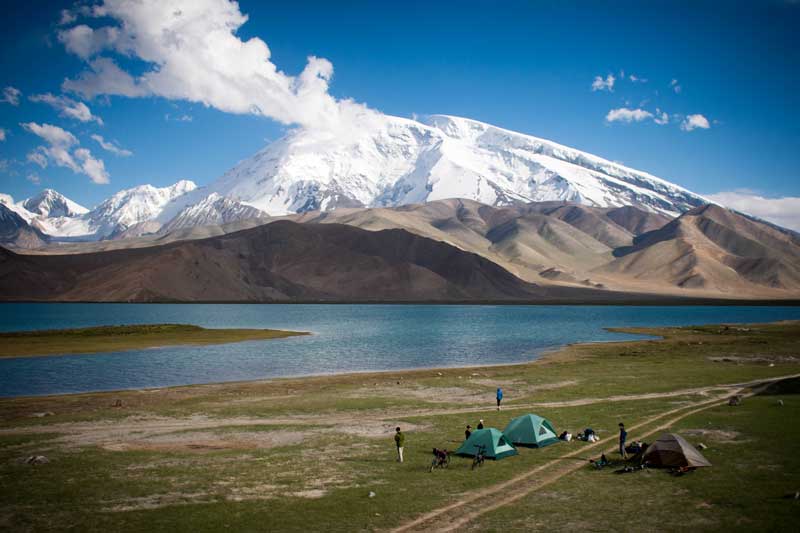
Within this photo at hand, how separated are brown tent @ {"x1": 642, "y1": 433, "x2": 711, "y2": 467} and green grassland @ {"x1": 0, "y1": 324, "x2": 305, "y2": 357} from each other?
71.6 m

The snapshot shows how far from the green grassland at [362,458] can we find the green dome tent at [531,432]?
88 centimetres

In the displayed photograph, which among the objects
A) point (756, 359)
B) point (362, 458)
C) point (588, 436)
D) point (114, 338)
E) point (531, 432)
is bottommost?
point (362, 458)

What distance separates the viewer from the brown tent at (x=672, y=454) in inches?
968

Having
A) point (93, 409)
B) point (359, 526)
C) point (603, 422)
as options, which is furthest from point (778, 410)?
point (93, 409)

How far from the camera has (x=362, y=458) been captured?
28172mm

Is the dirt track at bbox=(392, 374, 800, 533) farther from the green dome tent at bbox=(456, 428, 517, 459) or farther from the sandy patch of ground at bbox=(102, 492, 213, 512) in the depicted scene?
the sandy patch of ground at bbox=(102, 492, 213, 512)

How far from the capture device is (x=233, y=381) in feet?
184

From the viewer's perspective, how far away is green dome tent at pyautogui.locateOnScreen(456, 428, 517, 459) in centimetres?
2775

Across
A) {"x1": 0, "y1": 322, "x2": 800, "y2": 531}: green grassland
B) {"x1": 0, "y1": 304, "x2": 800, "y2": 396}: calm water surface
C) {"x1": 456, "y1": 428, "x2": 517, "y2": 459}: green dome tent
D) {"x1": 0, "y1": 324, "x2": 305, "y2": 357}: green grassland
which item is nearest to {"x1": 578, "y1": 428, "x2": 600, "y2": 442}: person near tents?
{"x1": 0, "y1": 322, "x2": 800, "y2": 531}: green grassland

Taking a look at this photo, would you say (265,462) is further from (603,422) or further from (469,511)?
(603,422)

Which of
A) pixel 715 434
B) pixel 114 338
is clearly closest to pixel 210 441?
pixel 715 434

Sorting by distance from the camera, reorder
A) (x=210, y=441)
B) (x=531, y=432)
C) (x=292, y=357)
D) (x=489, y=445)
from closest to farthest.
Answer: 1. (x=489, y=445)
2. (x=531, y=432)
3. (x=210, y=441)
4. (x=292, y=357)

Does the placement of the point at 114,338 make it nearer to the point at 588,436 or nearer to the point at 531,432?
the point at 531,432

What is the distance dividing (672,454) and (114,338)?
8528 centimetres
